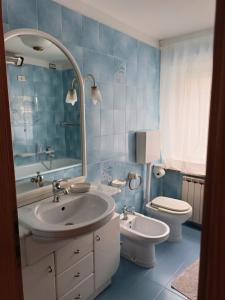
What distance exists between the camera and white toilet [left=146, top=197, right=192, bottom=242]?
2.38m

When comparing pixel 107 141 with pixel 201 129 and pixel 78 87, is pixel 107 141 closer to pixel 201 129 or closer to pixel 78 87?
pixel 78 87

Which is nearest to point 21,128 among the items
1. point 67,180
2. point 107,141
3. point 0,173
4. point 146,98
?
point 67,180

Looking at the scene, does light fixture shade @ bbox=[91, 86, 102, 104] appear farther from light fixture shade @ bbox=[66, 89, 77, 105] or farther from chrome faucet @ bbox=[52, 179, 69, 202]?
chrome faucet @ bbox=[52, 179, 69, 202]

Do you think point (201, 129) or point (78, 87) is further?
point (201, 129)

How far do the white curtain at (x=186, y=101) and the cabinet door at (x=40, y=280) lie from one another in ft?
6.36

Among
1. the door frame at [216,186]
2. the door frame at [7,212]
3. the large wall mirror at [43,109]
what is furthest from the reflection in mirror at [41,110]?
the door frame at [216,186]

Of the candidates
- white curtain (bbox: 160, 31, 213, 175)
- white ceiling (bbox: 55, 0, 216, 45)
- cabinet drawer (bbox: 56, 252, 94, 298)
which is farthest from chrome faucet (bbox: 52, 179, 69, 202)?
white curtain (bbox: 160, 31, 213, 175)

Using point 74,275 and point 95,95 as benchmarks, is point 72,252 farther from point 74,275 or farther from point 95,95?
point 95,95

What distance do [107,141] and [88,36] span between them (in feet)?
3.13

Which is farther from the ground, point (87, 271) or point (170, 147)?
point (170, 147)

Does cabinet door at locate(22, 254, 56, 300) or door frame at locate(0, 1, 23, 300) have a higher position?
door frame at locate(0, 1, 23, 300)

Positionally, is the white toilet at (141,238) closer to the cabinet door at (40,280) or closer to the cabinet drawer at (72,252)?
the cabinet drawer at (72,252)

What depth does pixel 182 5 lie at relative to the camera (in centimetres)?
190

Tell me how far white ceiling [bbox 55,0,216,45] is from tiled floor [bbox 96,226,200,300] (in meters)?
2.32
